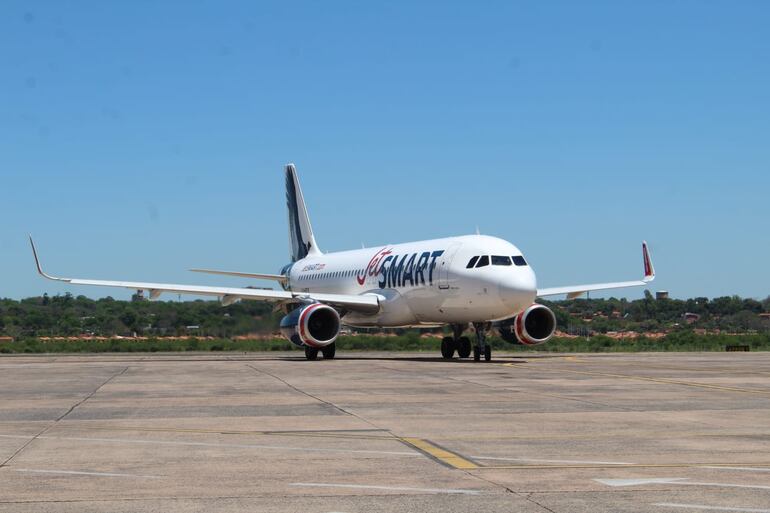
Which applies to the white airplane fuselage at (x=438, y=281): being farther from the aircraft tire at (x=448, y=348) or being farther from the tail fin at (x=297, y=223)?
the tail fin at (x=297, y=223)

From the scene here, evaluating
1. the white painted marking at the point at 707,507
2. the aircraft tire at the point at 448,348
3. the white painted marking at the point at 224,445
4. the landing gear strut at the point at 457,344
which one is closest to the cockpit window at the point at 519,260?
the landing gear strut at the point at 457,344

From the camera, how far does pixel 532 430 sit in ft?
40.5

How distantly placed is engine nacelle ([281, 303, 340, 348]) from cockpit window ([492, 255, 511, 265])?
5.90m

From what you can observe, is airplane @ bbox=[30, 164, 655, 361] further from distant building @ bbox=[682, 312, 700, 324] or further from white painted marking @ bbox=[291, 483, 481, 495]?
distant building @ bbox=[682, 312, 700, 324]

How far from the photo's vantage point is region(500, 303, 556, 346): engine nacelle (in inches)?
1320

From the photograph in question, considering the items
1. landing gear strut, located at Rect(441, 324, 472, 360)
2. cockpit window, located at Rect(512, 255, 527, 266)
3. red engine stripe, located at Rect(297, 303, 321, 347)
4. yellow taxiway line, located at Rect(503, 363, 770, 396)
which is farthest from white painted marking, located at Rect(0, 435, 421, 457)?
landing gear strut, located at Rect(441, 324, 472, 360)

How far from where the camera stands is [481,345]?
32.6 meters

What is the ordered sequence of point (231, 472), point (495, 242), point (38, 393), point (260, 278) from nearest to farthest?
point (231, 472), point (38, 393), point (495, 242), point (260, 278)

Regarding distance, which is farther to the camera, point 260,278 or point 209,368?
point 260,278

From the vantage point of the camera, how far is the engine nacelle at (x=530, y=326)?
33.5 m

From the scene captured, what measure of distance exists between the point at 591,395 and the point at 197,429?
24.4ft

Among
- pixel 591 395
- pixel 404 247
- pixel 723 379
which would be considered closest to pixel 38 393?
pixel 591 395

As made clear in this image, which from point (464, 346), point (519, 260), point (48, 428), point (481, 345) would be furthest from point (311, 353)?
point (48, 428)

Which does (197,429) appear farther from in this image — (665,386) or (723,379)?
(723,379)
